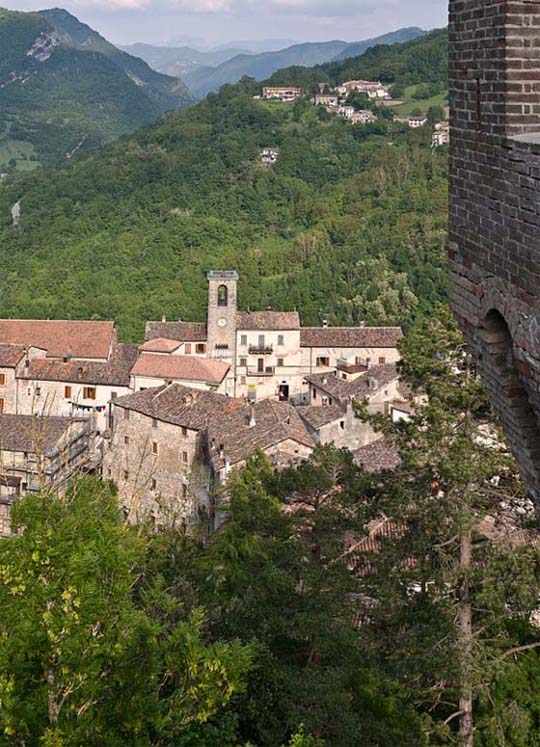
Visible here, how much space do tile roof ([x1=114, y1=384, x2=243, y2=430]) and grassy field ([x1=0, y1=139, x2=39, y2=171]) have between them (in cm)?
12855

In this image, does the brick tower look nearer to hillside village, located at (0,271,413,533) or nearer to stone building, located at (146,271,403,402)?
hillside village, located at (0,271,413,533)

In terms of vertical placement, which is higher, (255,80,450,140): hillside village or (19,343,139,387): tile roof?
(255,80,450,140): hillside village

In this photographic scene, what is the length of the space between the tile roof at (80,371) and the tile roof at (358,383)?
8.86 m

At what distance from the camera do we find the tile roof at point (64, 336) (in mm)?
49250

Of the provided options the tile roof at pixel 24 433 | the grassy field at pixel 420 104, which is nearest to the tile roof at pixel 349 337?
the tile roof at pixel 24 433

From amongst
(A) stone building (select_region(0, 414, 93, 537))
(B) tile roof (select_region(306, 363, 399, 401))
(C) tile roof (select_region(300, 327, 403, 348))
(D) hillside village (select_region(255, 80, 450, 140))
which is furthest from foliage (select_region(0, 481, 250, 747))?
(D) hillside village (select_region(255, 80, 450, 140))

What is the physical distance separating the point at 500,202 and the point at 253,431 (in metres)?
27.5

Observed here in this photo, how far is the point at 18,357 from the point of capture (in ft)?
149

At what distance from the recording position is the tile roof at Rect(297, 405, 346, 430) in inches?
1412

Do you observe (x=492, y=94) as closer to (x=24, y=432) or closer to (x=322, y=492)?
(x=322, y=492)

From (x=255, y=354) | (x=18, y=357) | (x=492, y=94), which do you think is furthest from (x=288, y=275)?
(x=492, y=94)

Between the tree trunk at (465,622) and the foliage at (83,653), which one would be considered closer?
the foliage at (83,653)

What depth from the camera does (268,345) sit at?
169 feet

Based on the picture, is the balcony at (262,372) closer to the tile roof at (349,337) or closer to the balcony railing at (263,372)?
the balcony railing at (263,372)
